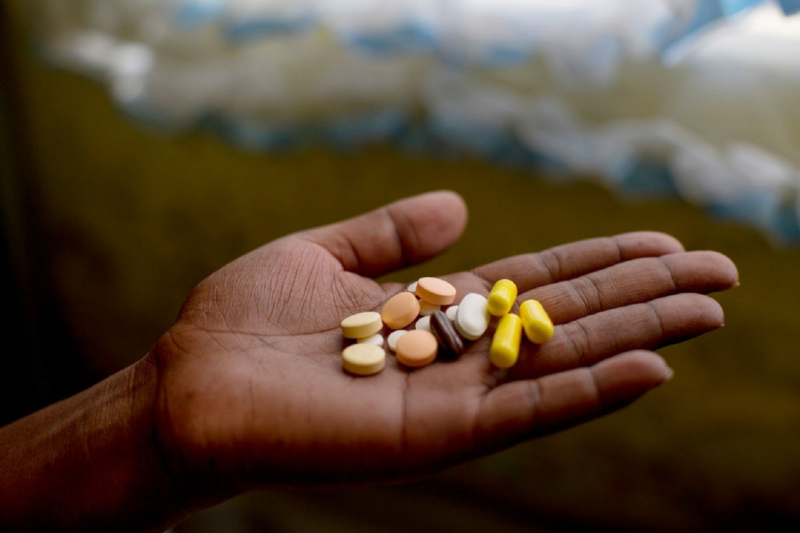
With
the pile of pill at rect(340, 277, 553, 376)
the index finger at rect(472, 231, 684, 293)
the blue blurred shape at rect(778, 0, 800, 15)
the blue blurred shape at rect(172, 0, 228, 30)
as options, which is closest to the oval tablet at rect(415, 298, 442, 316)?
the pile of pill at rect(340, 277, 553, 376)

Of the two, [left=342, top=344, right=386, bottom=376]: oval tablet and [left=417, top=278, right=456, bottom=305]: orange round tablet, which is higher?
[left=417, top=278, right=456, bottom=305]: orange round tablet

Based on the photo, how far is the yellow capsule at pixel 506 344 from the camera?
0.85m

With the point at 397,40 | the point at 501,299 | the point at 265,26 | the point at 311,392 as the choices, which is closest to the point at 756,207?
the point at 501,299

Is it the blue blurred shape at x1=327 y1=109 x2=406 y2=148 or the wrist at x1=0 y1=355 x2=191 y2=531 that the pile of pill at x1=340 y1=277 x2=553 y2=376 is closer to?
the wrist at x1=0 y1=355 x2=191 y2=531

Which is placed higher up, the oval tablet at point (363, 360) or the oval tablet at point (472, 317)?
the oval tablet at point (472, 317)

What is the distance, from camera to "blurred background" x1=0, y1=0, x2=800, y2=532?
1.20 metres

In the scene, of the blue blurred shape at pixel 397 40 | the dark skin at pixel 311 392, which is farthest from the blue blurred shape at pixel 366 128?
the dark skin at pixel 311 392

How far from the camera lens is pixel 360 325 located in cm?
94

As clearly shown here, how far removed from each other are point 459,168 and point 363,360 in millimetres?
714

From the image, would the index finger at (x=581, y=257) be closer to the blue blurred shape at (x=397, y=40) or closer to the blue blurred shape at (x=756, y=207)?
the blue blurred shape at (x=756, y=207)

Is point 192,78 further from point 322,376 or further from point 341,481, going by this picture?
point 341,481

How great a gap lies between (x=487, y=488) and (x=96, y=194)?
55.7 inches

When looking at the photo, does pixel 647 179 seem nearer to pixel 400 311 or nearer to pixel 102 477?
pixel 400 311

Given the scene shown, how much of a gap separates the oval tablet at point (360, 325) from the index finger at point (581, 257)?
0.24 m
